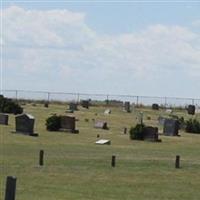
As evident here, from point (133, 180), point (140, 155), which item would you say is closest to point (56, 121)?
point (140, 155)

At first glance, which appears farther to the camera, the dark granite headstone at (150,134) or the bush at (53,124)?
the bush at (53,124)

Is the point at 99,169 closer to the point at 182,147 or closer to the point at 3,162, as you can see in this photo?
the point at 3,162

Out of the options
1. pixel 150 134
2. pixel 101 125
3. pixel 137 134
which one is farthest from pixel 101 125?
pixel 150 134

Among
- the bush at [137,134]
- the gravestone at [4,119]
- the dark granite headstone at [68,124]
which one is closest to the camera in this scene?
the bush at [137,134]

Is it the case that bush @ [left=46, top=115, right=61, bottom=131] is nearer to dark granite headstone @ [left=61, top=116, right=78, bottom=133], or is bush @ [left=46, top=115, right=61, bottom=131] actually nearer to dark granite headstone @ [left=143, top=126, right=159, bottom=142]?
dark granite headstone @ [left=61, top=116, right=78, bottom=133]

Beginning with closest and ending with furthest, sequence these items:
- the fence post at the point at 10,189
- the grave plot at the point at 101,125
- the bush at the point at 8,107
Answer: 1. the fence post at the point at 10,189
2. the grave plot at the point at 101,125
3. the bush at the point at 8,107

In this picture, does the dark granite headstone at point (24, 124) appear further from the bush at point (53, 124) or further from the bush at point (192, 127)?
the bush at point (192, 127)

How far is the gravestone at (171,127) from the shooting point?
171ft

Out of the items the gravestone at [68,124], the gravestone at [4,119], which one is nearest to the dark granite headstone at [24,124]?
the gravestone at [68,124]

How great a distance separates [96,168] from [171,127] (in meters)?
26.7

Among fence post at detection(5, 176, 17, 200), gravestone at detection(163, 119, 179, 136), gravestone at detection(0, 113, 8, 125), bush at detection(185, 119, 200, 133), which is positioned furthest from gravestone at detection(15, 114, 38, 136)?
fence post at detection(5, 176, 17, 200)

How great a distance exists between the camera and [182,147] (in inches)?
1654

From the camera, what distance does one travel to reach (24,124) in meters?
46.3

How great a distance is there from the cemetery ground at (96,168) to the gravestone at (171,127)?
4577 mm
